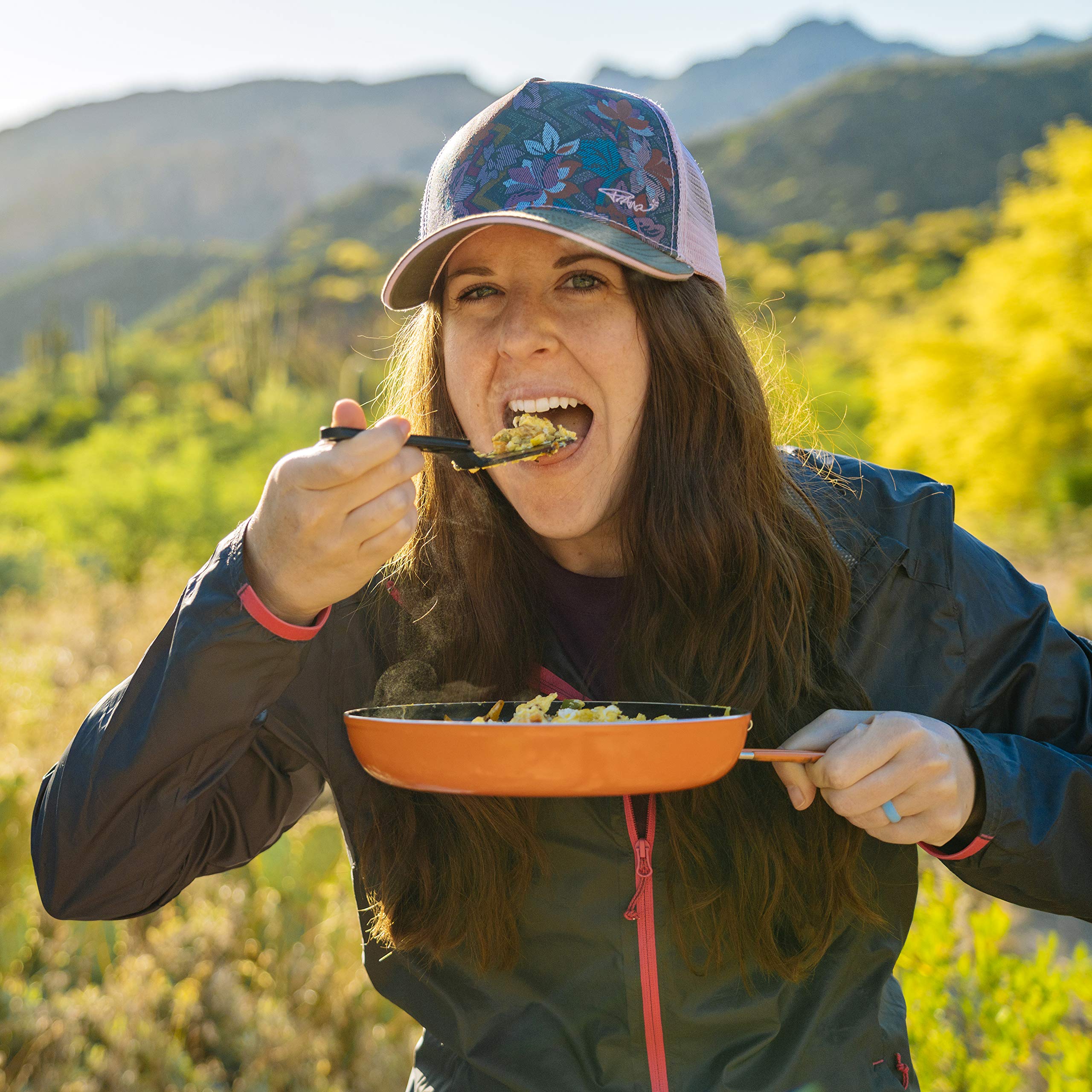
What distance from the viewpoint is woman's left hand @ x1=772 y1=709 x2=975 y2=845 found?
1.15 metres

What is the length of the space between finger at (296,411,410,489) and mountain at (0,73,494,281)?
97.7 m

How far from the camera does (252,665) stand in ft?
3.66

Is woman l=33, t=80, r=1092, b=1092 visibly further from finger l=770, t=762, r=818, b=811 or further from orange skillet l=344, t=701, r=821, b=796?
orange skillet l=344, t=701, r=821, b=796

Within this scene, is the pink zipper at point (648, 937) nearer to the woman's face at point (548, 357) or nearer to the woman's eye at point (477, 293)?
the woman's face at point (548, 357)

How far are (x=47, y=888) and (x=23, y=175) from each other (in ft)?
432

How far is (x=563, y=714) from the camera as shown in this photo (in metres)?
1.26

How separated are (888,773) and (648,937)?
1.36 ft

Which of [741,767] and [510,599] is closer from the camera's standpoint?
[741,767]

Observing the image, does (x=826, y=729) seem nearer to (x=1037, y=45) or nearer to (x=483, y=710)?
(x=483, y=710)

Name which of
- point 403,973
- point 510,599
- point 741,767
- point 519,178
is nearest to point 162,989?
point 403,973

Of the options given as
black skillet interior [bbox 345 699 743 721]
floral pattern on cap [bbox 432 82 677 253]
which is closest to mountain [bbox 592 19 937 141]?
floral pattern on cap [bbox 432 82 677 253]

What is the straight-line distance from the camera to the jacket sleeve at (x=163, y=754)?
43.6 inches

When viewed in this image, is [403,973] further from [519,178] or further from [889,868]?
[519,178]

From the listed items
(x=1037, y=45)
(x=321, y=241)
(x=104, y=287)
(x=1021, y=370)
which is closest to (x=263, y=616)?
(x=1021, y=370)
